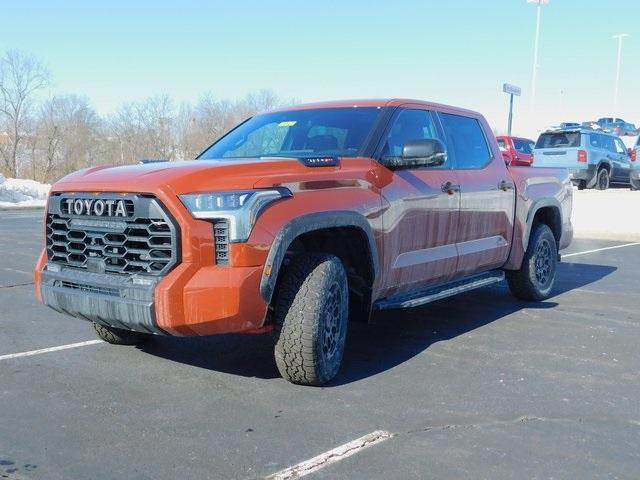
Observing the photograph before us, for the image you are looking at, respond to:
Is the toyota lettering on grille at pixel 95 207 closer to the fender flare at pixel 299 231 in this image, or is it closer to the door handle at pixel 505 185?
the fender flare at pixel 299 231

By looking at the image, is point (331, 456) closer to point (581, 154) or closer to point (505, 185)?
point (505, 185)

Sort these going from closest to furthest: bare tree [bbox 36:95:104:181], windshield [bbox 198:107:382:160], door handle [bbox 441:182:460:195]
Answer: windshield [bbox 198:107:382:160] → door handle [bbox 441:182:460:195] → bare tree [bbox 36:95:104:181]

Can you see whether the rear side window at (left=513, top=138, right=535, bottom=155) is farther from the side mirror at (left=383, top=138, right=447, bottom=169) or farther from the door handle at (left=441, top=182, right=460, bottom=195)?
the side mirror at (left=383, top=138, right=447, bottom=169)

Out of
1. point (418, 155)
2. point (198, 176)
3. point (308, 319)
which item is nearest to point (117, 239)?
point (198, 176)

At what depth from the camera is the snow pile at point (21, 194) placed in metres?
26.8

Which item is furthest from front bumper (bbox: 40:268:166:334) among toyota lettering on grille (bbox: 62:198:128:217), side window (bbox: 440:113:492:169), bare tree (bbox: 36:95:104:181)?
bare tree (bbox: 36:95:104:181)

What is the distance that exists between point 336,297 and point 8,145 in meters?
45.9

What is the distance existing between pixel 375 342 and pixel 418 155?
163 centimetres

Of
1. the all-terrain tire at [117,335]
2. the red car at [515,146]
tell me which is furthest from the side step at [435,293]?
the red car at [515,146]

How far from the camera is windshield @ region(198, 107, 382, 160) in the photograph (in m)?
5.19

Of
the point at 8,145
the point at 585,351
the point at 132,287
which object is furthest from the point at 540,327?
the point at 8,145

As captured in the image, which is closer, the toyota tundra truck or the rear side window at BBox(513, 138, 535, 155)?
the toyota tundra truck

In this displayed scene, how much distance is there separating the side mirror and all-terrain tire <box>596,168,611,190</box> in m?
18.2

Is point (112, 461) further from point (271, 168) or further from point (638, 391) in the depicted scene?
point (638, 391)
